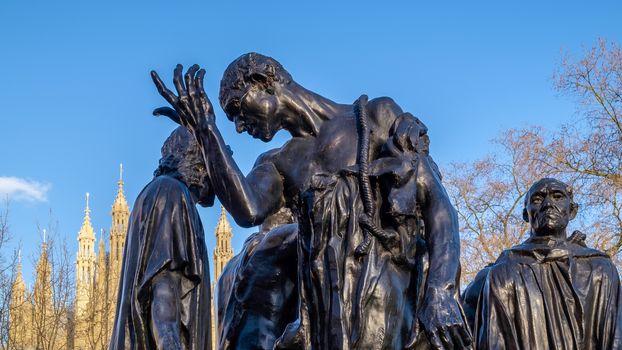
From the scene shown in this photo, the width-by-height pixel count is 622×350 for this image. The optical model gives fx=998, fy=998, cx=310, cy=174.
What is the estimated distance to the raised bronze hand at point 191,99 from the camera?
5.79 metres

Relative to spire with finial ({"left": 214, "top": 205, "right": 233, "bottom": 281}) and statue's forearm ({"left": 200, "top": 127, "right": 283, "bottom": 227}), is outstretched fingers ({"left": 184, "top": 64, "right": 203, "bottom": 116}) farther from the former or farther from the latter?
spire with finial ({"left": 214, "top": 205, "right": 233, "bottom": 281})

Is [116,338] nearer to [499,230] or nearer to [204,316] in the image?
[204,316]

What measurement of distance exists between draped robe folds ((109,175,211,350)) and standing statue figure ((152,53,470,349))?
0.35 meters

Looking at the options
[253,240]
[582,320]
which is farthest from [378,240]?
[582,320]

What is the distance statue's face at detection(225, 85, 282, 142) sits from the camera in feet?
19.7

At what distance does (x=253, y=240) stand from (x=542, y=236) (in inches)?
103

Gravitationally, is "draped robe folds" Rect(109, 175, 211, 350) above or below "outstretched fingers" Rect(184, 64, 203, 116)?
below

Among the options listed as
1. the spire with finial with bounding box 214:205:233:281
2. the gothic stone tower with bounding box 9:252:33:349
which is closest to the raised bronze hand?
the gothic stone tower with bounding box 9:252:33:349

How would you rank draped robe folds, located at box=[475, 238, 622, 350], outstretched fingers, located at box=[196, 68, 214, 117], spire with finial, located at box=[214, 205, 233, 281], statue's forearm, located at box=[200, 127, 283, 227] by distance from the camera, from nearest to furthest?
statue's forearm, located at box=[200, 127, 283, 227], outstretched fingers, located at box=[196, 68, 214, 117], draped robe folds, located at box=[475, 238, 622, 350], spire with finial, located at box=[214, 205, 233, 281]

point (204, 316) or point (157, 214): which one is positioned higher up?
point (157, 214)

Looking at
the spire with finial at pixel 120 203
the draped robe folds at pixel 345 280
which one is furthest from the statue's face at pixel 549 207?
the spire with finial at pixel 120 203

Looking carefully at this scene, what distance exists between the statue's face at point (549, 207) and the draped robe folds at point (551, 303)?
0.45 feet

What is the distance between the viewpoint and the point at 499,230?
26656 millimetres

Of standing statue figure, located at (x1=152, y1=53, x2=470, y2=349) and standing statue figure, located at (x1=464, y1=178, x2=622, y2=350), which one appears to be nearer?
standing statue figure, located at (x1=152, y1=53, x2=470, y2=349)
